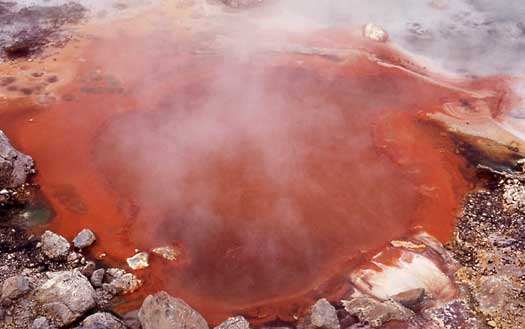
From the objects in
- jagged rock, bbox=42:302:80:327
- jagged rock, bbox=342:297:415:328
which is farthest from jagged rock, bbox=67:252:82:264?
jagged rock, bbox=342:297:415:328

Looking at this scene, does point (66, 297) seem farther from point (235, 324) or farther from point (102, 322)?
point (235, 324)

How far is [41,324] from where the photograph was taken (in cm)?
778

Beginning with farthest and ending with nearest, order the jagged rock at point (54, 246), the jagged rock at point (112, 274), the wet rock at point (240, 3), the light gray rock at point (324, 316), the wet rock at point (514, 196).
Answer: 1. the wet rock at point (240, 3)
2. the wet rock at point (514, 196)
3. the jagged rock at point (54, 246)
4. the jagged rock at point (112, 274)
5. the light gray rock at point (324, 316)

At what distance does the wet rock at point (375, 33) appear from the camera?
52.3 ft

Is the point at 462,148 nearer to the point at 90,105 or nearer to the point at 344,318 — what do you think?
the point at 344,318

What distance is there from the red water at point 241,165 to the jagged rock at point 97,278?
0.46 metres

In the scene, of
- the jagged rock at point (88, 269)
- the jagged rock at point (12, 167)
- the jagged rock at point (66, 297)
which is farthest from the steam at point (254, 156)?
the jagged rock at point (66, 297)

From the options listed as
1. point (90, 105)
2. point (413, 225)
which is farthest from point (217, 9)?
point (413, 225)

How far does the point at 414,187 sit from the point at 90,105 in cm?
808

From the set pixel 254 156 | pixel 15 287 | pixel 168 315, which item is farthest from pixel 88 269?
pixel 254 156

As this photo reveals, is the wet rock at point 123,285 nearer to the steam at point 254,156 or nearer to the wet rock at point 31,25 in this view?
the steam at point 254,156

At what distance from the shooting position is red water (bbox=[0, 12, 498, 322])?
9.36 metres

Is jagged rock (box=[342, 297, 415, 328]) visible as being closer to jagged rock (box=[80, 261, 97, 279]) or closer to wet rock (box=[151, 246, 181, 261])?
wet rock (box=[151, 246, 181, 261])

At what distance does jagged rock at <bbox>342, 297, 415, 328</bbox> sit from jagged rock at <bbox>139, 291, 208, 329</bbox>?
253 cm
